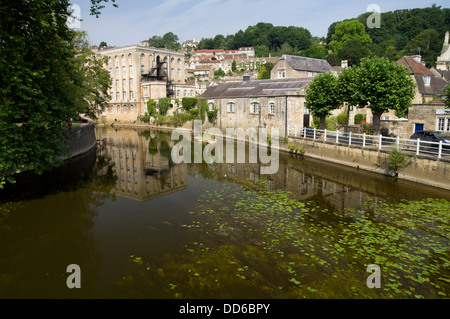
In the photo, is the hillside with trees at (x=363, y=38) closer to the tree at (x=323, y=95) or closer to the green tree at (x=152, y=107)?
the tree at (x=323, y=95)

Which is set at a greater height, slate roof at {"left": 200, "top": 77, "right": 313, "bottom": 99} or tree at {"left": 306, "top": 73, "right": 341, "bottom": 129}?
slate roof at {"left": 200, "top": 77, "right": 313, "bottom": 99}

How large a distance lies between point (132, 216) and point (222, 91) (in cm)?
2867

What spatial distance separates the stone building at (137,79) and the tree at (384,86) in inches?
1589

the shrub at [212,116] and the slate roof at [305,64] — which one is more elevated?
the slate roof at [305,64]

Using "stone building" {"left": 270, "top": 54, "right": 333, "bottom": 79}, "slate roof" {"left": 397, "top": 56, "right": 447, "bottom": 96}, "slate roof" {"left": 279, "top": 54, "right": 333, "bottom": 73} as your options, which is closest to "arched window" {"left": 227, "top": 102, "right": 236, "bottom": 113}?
"stone building" {"left": 270, "top": 54, "right": 333, "bottom": 79}

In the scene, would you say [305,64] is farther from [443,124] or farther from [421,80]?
[443,124]

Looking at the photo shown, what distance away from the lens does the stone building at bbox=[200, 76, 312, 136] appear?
28.4 meters

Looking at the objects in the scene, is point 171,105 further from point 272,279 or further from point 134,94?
point 272,279

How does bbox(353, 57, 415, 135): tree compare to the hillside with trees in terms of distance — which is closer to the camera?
bbox(353, 57, 415, 135): tree

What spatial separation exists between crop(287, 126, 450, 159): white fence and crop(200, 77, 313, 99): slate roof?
444cm

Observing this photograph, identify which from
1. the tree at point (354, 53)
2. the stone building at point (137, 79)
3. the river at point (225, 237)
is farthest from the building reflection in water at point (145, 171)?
the tree at point (354, 53)

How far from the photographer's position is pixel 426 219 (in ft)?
37.4

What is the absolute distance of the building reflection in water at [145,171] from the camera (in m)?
15.7

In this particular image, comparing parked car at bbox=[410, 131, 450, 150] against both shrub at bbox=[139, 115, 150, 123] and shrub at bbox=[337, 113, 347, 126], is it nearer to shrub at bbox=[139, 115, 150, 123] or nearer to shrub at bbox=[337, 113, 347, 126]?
shrub at bbox=[337, 113, 347, 126]
